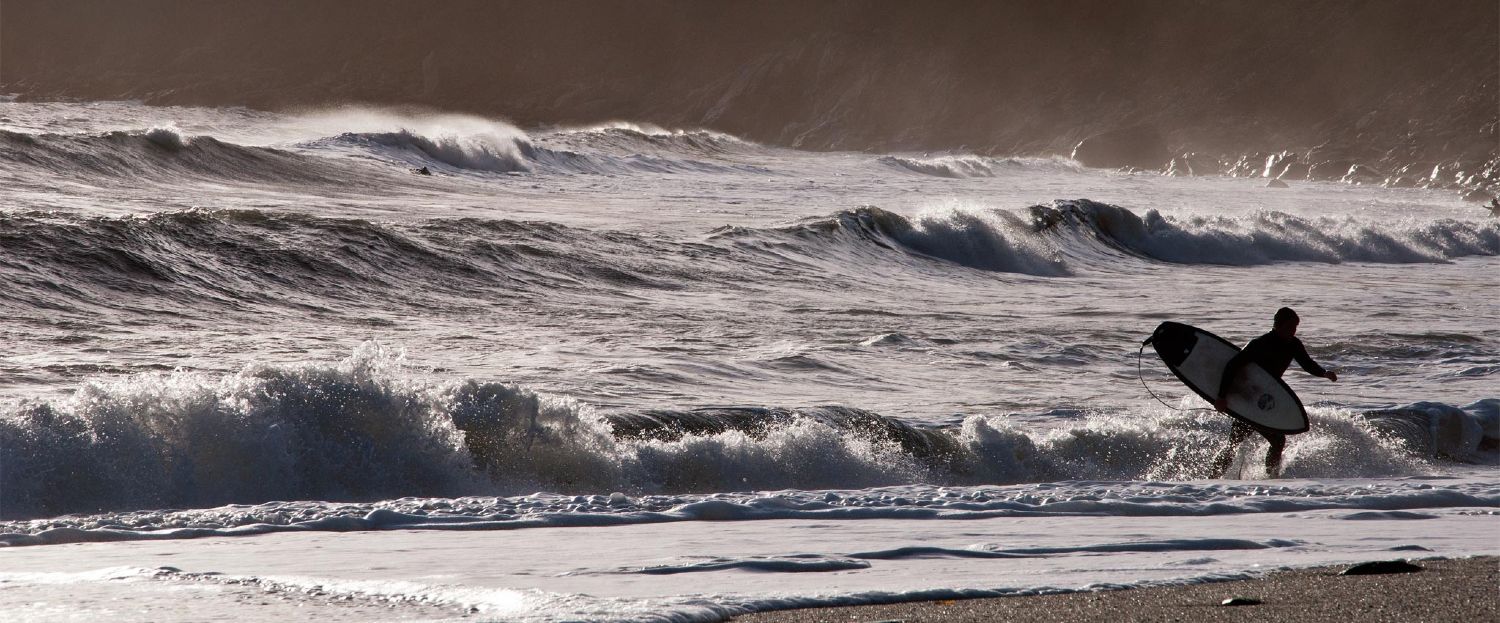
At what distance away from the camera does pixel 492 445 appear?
7.91m

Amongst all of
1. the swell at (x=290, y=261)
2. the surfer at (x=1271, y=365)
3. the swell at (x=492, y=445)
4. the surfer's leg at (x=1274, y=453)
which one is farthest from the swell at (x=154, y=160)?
the surfer's leg at (x=1274, y=453)

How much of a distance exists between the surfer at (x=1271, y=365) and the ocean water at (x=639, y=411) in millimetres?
272

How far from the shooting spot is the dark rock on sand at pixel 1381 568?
503 centimetres

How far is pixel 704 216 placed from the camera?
942 inches

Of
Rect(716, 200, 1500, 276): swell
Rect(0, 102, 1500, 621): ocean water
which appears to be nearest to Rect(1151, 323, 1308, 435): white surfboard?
Rect(0, 102, 1500, 621): ocean water

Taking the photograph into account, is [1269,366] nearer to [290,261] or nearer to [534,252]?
[290,261]

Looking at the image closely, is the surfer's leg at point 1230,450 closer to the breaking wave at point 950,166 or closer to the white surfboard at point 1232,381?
the white surfboard at point 1232,381

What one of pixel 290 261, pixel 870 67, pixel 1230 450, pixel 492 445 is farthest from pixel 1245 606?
pixel 870 67

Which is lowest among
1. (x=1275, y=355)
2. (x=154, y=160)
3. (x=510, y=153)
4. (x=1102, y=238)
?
(x=1275, y=355)

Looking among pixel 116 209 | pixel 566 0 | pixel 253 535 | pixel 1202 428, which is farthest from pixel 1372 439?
pixel 566 0

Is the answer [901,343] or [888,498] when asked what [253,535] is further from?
[901,343]

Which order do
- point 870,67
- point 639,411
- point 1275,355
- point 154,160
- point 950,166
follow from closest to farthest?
point 1275,355 < point 639,411 < point 154,160 < point 950,166 < point 870,67

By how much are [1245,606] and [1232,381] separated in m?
4.20

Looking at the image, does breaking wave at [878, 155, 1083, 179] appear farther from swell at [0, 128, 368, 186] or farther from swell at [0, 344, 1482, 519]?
swell at [0, 344, 1482, 519]
